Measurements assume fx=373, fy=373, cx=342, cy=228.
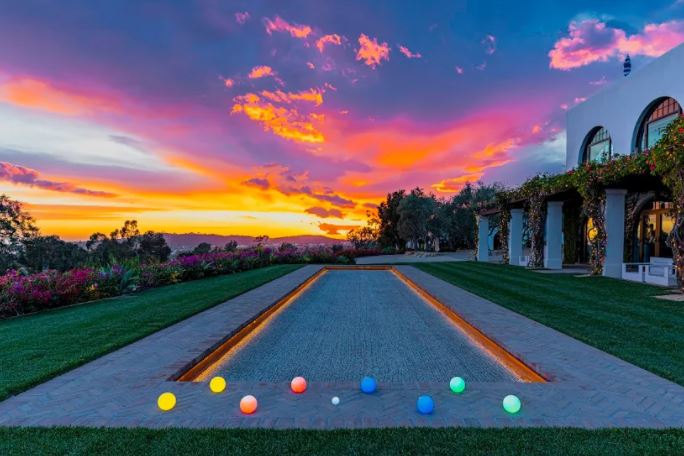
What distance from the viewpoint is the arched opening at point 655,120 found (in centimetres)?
1614

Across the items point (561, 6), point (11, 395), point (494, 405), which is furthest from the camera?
point (561, 6)

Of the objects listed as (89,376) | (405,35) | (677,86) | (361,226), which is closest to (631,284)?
(677,86)

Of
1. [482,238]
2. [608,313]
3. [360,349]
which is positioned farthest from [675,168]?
[482,238]

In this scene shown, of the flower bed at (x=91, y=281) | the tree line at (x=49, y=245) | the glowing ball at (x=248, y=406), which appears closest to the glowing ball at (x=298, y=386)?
the glowing ball at (x=248, y=406)

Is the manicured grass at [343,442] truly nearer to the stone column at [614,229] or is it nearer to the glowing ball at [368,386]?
the glowing ball at [368,386]

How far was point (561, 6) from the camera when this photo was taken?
1531 centimetres

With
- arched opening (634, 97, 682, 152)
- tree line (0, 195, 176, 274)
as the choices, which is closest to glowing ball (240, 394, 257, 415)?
tree line (0, 195, 176, 274)

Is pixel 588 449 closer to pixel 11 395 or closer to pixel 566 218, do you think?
pixel 11 395

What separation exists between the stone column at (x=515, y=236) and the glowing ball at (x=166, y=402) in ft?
71.3

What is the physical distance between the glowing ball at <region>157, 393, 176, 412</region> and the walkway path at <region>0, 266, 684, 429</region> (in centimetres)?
6

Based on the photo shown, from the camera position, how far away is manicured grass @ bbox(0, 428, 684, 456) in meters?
2.79

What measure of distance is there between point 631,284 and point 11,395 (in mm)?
15622

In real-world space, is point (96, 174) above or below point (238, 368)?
above

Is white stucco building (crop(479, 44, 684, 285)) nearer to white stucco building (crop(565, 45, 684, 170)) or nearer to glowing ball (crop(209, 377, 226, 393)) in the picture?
white stucco building (crop(565, 45, 684, 170))
